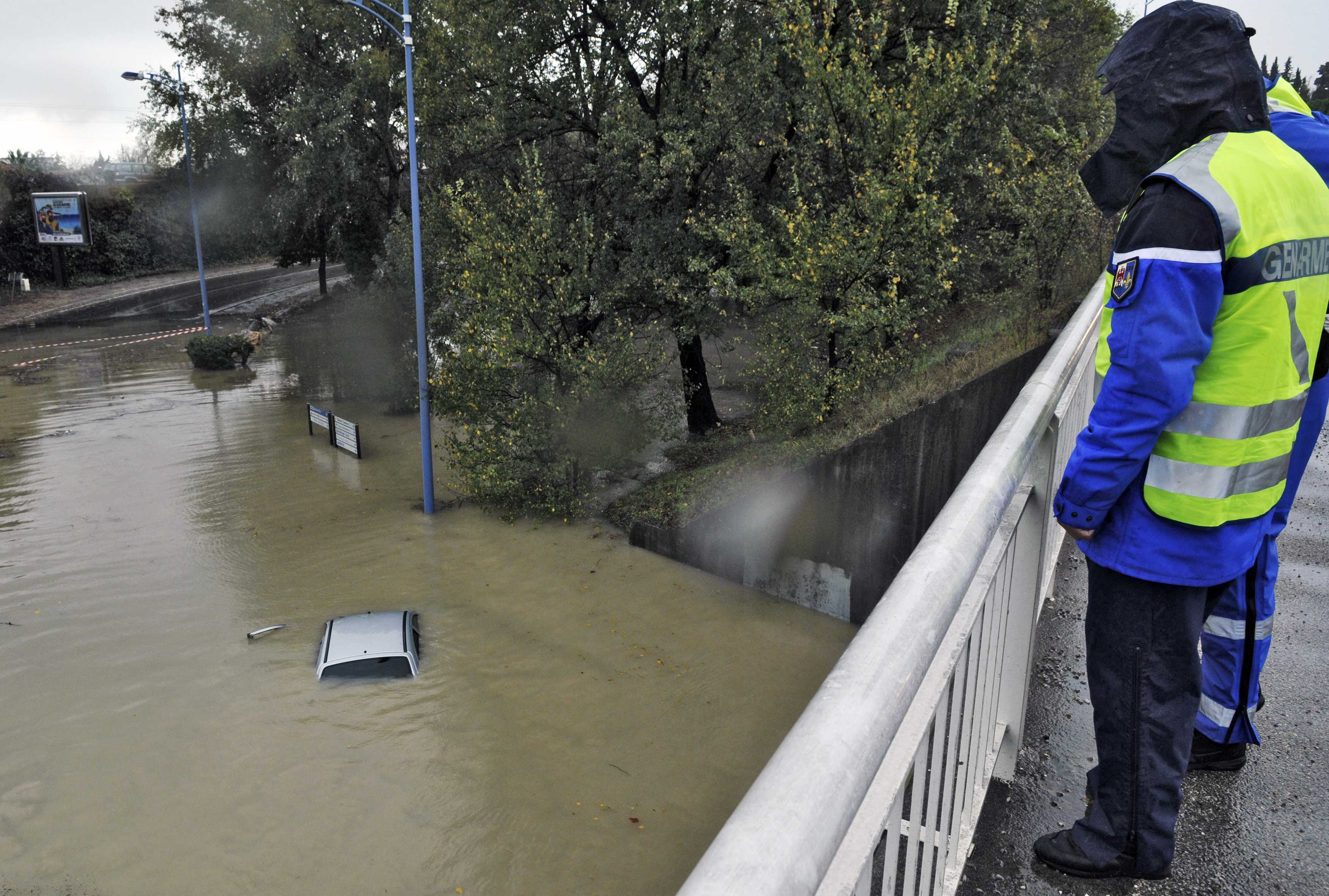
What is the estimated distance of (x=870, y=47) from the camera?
632 inches

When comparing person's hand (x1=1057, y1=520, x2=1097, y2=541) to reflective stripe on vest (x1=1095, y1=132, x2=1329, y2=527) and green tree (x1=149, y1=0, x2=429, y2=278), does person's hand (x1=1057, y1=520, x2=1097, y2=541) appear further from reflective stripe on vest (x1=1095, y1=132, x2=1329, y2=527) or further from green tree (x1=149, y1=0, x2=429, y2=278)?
green tree (x1=149, y1=0, x2=429, y2=278)

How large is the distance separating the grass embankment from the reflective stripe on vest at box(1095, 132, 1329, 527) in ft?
31.2

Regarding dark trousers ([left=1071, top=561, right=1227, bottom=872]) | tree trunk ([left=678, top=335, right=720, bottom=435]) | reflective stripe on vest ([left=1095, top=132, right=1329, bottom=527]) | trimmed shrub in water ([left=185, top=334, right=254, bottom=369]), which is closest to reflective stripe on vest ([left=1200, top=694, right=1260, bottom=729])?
dark trousers ([left=1071, top=561, right=1227, bottom=872])

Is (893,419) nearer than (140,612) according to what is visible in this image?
Yes

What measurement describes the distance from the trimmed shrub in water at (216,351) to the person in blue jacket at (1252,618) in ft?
109

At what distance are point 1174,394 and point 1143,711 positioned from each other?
0.77 m

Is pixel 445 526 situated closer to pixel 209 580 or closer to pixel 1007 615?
pixel 209 580

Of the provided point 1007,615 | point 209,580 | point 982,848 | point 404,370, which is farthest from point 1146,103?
point 404,370

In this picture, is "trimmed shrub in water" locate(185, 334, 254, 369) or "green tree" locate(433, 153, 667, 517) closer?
"green tree" locate(433, 153, 667, 517)

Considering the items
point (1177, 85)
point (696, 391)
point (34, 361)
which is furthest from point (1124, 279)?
point (34, 361)

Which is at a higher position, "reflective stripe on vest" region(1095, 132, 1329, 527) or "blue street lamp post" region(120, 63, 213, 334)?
"blue street lamp post" region(120, 63, 213, 334)

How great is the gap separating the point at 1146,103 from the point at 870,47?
15546 millimetres

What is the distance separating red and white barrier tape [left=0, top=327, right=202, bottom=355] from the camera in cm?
3381

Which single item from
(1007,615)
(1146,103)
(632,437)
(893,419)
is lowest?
(632,437)
